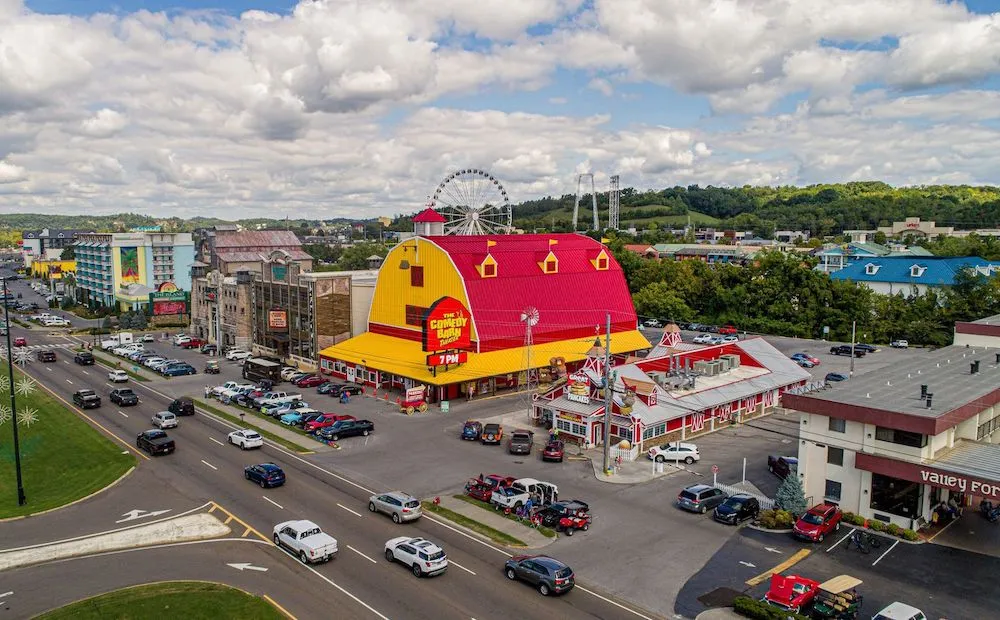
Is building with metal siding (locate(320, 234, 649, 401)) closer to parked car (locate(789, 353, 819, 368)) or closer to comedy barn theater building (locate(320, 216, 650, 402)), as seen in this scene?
comedy barn theater building (locate(320, 216, 650, 402))

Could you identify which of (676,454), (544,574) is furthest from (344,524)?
(676,454)

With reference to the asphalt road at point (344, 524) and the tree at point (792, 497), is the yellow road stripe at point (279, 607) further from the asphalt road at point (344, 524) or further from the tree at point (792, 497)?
the tree at point (792, 497)

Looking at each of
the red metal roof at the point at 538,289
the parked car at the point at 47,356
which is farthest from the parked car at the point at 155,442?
the parked car at the point at 47,356

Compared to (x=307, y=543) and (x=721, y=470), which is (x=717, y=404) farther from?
(x=307, y=543)

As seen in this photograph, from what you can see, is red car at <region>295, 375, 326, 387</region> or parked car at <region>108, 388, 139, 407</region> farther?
red car at <region>295, 375, 326, 387</region>

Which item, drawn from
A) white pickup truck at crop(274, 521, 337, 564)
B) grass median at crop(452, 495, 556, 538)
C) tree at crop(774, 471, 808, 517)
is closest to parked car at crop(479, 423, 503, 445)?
grass median at crop(452, 495, 556, 538)
